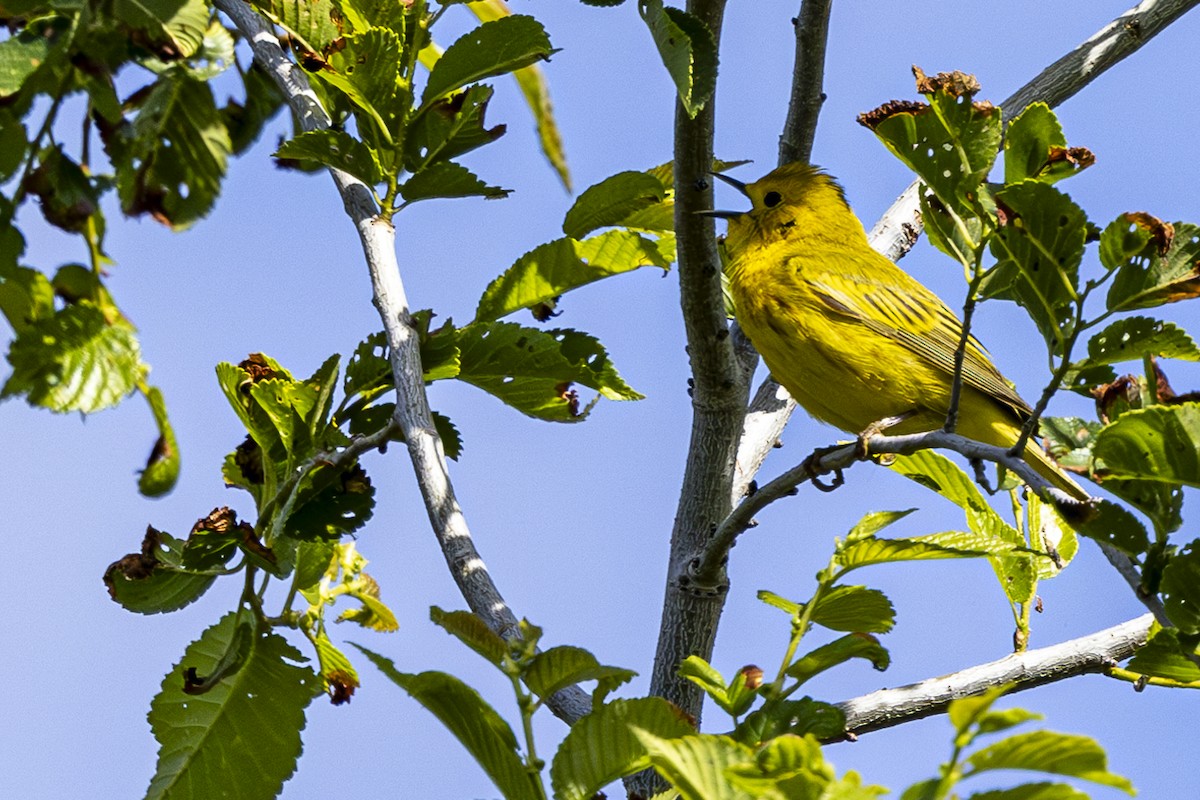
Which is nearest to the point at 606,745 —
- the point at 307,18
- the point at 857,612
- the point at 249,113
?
the point at 857,612

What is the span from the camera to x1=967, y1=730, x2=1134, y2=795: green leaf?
1.16 metres

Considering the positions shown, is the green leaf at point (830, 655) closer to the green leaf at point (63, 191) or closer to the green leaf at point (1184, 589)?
the green leaf at point (1184, 589)

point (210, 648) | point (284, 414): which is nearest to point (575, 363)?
point (284, 414)

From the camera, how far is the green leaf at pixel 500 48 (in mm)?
2711

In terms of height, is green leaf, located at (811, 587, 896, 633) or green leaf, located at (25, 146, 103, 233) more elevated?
green leaf, located at (25, 146, 103, 233)

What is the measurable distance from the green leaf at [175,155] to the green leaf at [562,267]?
1.72 metres

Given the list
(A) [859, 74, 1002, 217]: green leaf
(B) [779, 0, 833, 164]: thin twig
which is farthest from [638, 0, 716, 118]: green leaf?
(B) [779, 0, 833, 164]: thin twig

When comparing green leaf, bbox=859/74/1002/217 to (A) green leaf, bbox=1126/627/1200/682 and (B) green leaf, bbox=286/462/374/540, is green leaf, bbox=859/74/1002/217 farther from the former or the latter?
(B) green leaf, bbox=286/462/374/540

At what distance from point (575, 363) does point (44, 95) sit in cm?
176

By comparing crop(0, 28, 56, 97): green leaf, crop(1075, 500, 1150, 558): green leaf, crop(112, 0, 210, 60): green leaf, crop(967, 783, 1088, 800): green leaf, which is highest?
crop(0, 28, 56, 97): green leaf

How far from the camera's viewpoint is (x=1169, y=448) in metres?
1.67

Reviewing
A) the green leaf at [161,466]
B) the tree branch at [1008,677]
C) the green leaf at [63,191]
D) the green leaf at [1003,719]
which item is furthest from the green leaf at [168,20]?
the tree branch at [1008,677]

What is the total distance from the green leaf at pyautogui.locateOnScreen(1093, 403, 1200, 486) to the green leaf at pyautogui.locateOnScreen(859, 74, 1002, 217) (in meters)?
0.50

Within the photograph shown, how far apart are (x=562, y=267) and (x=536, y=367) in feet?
0.94
